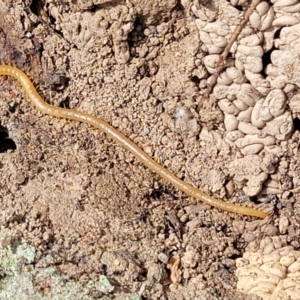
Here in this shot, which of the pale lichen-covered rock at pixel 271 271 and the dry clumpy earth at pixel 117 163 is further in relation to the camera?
the dry clumpy earth at pixel 117 163

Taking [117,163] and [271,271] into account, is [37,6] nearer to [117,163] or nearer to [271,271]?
[117,163]

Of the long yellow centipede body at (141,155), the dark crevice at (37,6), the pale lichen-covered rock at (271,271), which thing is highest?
the dark crevice at (37,6)

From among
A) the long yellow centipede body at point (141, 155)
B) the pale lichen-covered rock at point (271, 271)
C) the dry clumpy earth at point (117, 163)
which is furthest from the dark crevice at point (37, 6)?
the pale lichen-covered rock at point (271, 271)

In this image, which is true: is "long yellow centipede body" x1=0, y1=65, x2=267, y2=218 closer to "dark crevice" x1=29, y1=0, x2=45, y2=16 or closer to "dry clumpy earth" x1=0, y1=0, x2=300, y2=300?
"dry clumpy earth" x1=0, y1=0, x2=300, y2=300

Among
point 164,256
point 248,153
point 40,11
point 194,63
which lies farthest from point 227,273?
point 40,11

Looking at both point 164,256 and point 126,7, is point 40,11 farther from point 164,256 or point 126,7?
point 164,256

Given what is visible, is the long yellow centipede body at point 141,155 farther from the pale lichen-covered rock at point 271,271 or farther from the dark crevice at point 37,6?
the dark crevice at point 37,6

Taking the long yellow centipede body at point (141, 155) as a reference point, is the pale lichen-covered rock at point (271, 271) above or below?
below

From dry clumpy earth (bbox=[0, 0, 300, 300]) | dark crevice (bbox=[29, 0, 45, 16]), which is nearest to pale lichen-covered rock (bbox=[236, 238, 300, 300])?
dry clumpy earth (bbox=[0, 0, 300, 300])

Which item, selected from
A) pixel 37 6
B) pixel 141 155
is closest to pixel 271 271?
pixel 141 155
